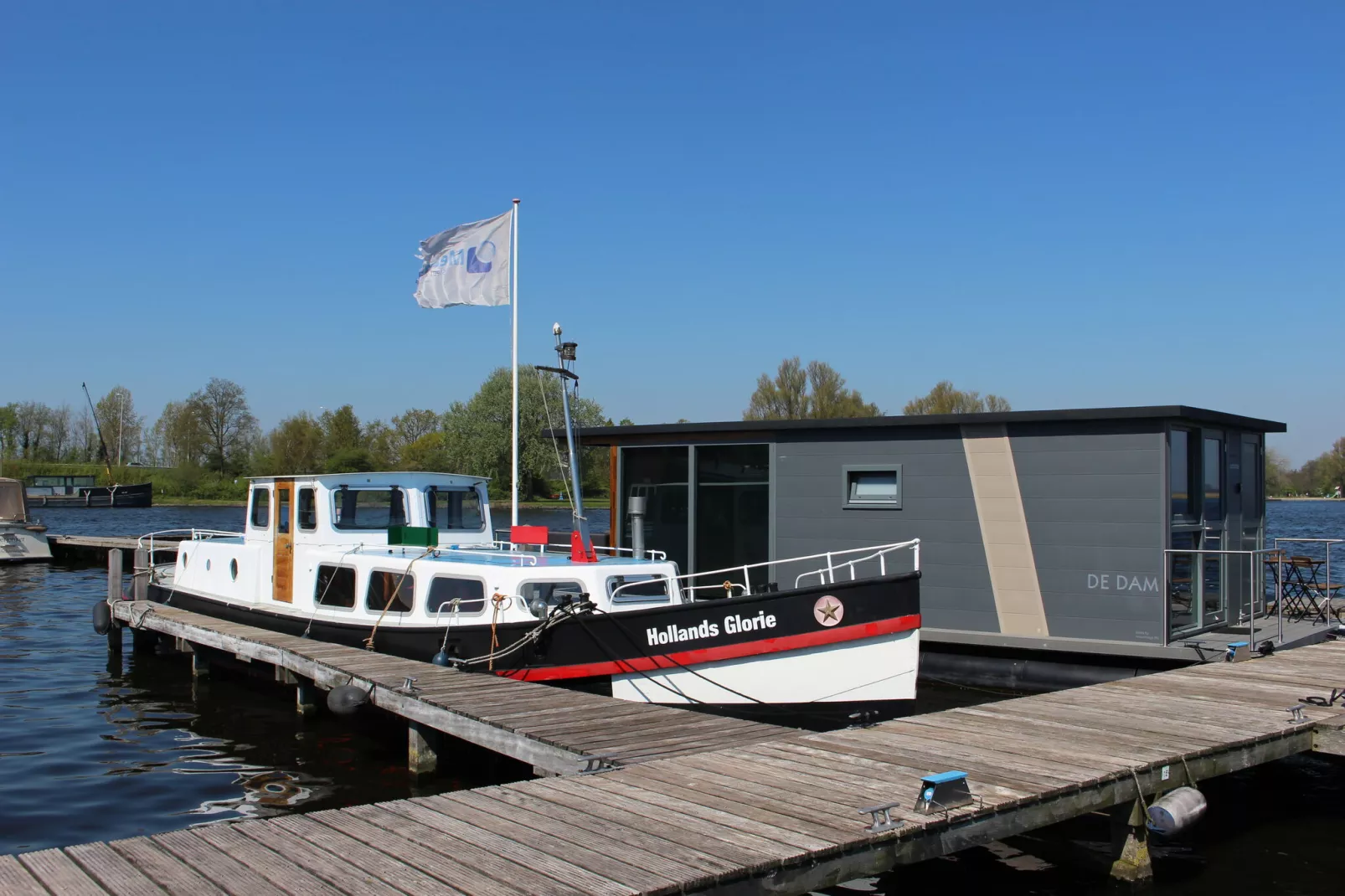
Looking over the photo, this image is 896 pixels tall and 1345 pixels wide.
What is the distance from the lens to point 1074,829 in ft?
28.9

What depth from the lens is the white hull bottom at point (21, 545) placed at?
1478 inches

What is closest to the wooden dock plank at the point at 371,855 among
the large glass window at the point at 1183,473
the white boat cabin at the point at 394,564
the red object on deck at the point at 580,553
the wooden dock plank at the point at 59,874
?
the wooden dock plank at the point at 59,874

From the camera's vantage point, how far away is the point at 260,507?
1603cm

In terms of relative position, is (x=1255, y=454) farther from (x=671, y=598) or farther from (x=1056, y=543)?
(x=671, y=598)

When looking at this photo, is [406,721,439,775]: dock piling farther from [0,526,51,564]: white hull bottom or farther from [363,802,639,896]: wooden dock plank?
[0,526,51,564]: white hull bottom

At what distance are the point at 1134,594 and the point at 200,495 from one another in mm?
85640

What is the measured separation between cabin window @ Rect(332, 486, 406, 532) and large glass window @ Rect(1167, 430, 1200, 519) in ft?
33.1

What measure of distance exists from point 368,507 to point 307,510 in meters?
0.83

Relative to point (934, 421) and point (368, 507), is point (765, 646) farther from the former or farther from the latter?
point (368, 507)

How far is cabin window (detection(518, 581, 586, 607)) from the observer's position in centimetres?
1194

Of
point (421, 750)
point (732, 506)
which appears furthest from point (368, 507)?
point (421, 750)

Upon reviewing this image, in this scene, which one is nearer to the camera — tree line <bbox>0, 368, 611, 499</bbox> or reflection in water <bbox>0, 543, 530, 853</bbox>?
reflection in water <bbox>0, 543, 530, 853</bbox>

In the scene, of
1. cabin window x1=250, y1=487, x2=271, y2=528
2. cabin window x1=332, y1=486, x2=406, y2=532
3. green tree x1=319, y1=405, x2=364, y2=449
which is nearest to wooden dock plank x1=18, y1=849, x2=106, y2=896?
cabin window x1=332, y1=486, x2=406, y2=532

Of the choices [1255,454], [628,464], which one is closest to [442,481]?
[628,464]
